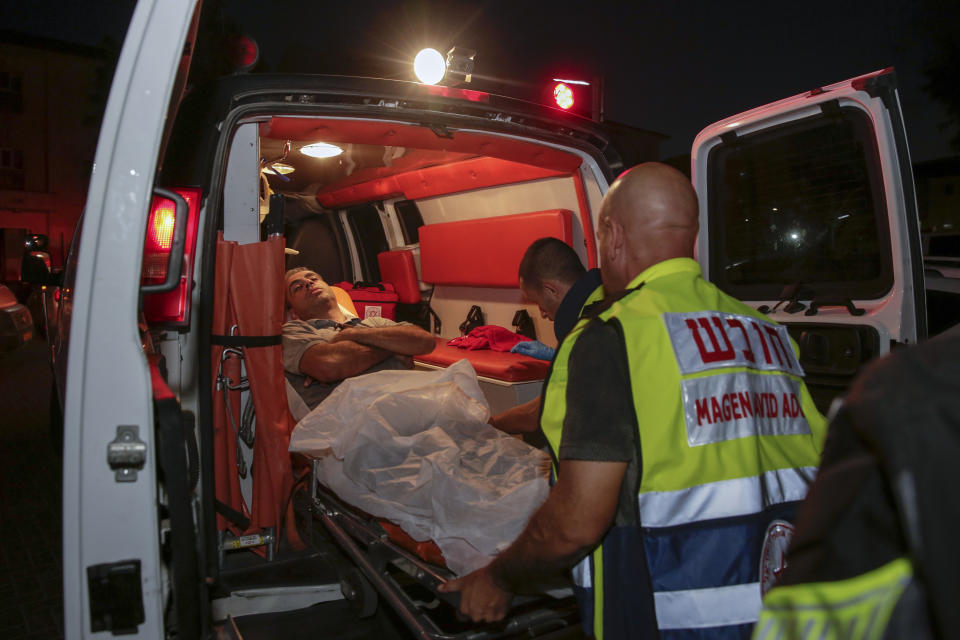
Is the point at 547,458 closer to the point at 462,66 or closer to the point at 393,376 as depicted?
the point at 393,376

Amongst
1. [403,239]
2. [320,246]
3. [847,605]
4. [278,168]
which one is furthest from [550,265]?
[320,246]

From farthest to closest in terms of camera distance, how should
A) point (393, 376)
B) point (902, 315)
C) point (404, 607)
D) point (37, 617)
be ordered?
1. point (393, 376)
2. point (37, 617)
3. point (902, 315)
4. point (404, 607)

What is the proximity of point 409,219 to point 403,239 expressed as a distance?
0.78 ft

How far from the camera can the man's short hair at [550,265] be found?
3.26m

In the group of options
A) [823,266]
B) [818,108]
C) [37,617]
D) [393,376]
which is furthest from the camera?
[393,376]

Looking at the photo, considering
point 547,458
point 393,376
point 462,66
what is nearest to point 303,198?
point 393,376

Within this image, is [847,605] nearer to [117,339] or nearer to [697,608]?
[697,608]

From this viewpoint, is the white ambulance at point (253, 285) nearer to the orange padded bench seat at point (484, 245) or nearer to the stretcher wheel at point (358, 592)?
the stretcher wheel at point (358, 592)

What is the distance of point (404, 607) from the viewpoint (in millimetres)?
2070

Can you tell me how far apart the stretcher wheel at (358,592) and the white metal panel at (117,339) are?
3.96ft

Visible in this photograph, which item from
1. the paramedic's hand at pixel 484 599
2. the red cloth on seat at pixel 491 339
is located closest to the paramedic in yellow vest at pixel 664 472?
the paramedic's hand at pixel 484 599

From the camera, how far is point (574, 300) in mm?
2963

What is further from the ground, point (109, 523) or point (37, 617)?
point (109, 523)

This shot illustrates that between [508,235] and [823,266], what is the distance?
106 inches
